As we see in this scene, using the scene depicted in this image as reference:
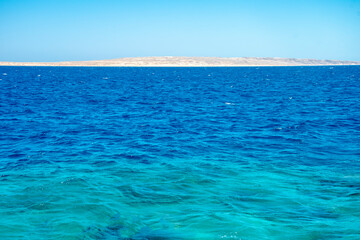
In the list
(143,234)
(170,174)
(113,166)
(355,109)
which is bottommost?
(143,234)

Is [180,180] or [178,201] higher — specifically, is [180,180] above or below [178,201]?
above

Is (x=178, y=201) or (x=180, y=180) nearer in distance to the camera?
(x=178, y=201)

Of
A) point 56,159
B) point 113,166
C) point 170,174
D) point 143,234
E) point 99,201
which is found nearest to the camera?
point 143,234

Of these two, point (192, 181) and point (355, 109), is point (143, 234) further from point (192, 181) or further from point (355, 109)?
point (355, 109)

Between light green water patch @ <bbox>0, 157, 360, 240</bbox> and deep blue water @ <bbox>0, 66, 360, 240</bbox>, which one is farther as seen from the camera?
deep blue water @ <bbox>0, 66, 360, 240</bbox>

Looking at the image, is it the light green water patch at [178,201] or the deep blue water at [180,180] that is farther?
the deep blue water at [180,180]

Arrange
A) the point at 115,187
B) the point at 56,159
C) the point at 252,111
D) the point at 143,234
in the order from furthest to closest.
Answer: the point at 252,111, the point at 56,159, the point at 115,187, the point at 143,234

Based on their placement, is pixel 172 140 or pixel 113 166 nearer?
pixel 113 166

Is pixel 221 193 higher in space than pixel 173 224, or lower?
higher

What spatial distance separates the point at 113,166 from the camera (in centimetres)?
1530

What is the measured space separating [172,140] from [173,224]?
→ 1107cm

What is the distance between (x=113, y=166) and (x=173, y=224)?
6.35m

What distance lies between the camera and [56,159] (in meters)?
16.3

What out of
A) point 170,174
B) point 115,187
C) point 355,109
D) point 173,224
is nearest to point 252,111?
point 355,109
